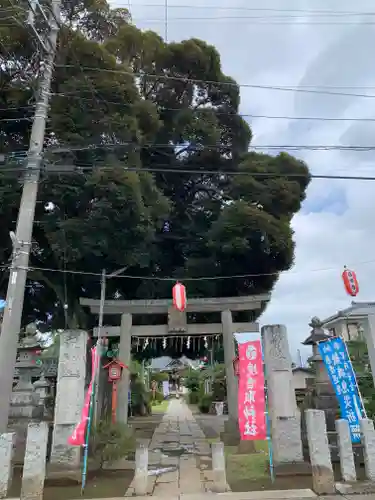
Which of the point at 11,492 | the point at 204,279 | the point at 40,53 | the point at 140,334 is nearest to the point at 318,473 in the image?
the point at 11,492

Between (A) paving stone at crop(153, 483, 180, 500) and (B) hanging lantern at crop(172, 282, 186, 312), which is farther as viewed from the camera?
(B) hanging lantern at crop(172, 282, 186, 312)

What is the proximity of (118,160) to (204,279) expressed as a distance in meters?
5.04

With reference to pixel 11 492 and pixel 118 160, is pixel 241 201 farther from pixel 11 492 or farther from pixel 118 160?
pixel 11 492

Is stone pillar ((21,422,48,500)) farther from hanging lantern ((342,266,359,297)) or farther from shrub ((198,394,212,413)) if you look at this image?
shrub ((198,394,212,413))

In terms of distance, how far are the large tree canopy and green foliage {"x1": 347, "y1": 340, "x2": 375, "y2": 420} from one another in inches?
161

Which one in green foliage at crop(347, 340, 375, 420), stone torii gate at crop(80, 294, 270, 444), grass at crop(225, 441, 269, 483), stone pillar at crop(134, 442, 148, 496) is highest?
stone torii gate at crop(80, 294, 270, 444)

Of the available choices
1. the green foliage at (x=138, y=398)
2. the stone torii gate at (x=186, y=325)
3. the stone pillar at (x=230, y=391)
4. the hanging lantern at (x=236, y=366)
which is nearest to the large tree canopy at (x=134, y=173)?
the stone torii gate at (x=186, y=325)

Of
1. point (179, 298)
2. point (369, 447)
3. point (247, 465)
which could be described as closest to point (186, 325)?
point (179, 298)

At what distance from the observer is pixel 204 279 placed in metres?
12.9

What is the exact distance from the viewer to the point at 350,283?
10703 millimetres

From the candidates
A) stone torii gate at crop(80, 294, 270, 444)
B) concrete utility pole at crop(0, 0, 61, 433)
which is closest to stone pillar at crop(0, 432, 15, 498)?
concrete utility pole at crop(0, 0, 61, 433)

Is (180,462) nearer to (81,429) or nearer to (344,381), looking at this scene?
(81,429)

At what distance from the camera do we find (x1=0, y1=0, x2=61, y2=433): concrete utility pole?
24.7 ft

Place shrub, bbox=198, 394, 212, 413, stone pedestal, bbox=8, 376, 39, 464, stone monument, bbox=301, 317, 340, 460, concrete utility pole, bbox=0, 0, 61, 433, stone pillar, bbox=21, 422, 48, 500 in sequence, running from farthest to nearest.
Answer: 1. shrub, bbox=198, 394, 212, 413
2. stone pedestal, bbox=8, 376, 39, 464
3. stone monument, bbox=301, 317, 340, 460
4. concrete utility pole, bbox=0, 0, 61, 433
5. stone pillar, bbox=21, 422, 48, 500
